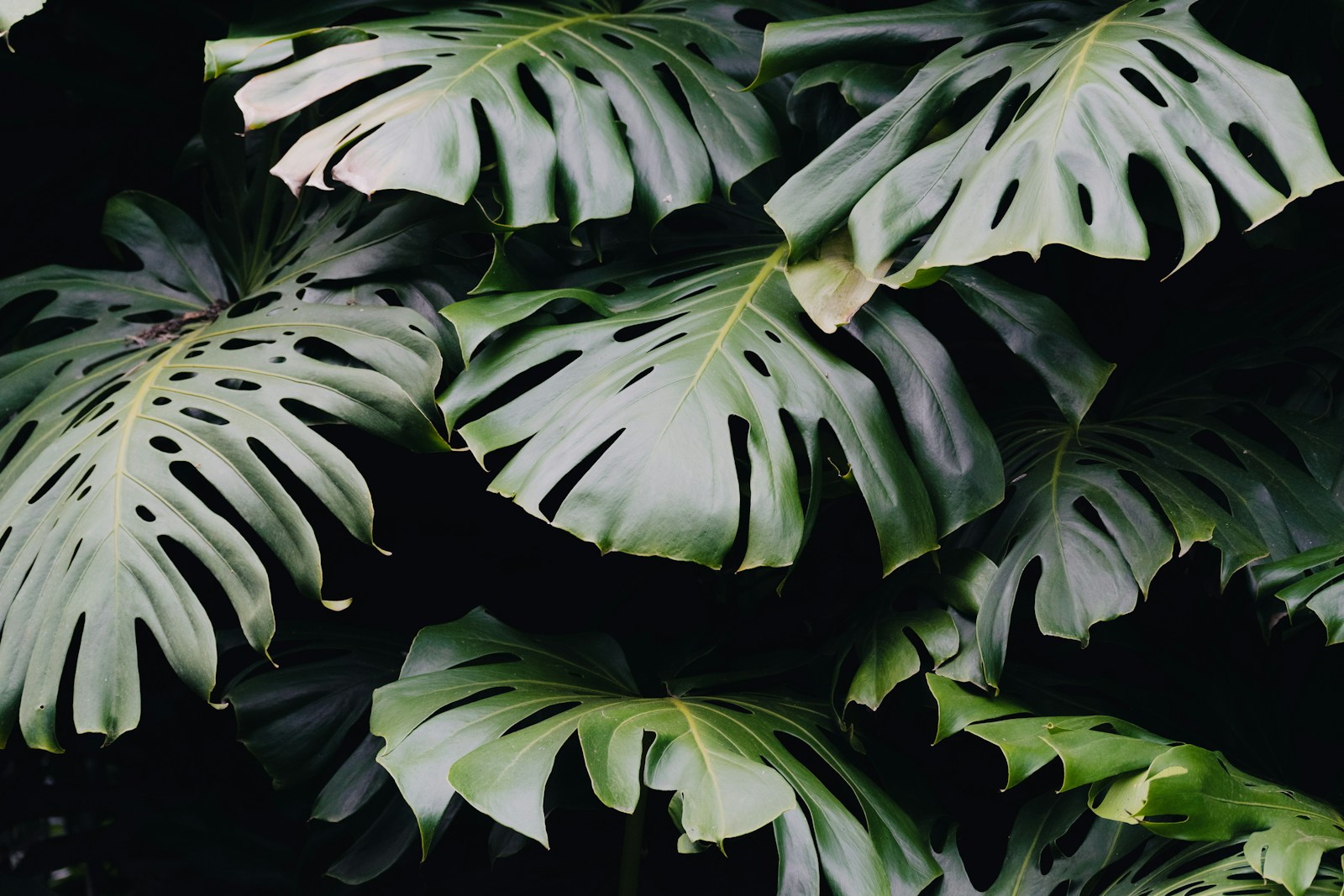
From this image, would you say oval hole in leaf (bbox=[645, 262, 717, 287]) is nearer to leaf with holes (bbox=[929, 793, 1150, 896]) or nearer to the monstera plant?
the monstera plant

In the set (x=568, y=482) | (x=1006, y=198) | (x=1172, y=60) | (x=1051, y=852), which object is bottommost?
(x=1051, y=852)

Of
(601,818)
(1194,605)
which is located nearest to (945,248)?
(1194,605)

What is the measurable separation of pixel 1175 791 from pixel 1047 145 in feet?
1.52

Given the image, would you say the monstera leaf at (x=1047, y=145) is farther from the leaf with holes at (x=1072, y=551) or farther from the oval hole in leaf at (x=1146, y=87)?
the leaf with holes at (x=1072, y=551)

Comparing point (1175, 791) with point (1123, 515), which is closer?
point (1175, 791)

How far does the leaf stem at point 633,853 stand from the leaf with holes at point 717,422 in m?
0.41

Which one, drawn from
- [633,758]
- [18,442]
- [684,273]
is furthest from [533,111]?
[18,442]

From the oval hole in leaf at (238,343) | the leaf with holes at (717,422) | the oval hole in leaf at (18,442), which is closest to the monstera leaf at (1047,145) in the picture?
the leaf with holes at (717,422)

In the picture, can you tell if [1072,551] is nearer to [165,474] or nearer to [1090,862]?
[1090,862]

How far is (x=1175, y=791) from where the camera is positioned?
73 cm

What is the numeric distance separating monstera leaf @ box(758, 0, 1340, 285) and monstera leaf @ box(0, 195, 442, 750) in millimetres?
418

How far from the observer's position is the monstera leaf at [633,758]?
77 cm

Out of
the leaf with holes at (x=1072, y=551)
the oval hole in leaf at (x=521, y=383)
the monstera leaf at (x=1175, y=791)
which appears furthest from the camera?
the oval hole in leaf at (x=521, y=383)

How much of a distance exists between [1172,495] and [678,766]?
0.50 metres
